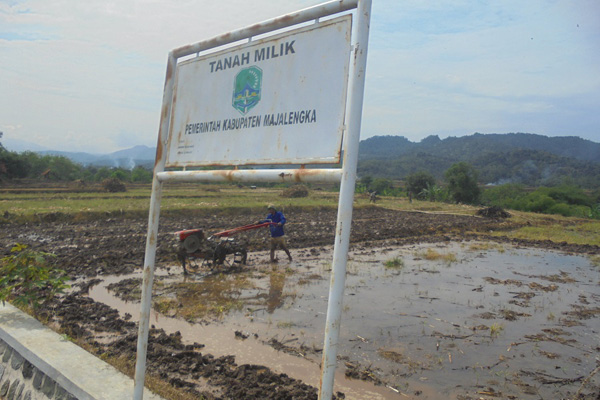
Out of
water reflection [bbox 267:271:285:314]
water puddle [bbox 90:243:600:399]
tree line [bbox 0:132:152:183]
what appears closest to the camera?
water puddle [bbox 90:243:600:399]

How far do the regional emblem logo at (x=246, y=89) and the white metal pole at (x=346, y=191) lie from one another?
671 millimetres

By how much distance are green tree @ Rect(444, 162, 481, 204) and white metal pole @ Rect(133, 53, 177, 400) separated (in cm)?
4806

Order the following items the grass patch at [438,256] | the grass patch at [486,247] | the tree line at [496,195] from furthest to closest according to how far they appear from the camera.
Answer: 1. the tree line at [496,195]
2. the grass patch at [486,247]
3. the grass patch at [438,256]

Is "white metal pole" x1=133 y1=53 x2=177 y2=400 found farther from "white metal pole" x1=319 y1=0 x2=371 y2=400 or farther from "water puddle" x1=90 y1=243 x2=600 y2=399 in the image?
"water puddle" x1=90 y1=243 x2=600 y2=399

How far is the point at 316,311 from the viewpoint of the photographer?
7453mm

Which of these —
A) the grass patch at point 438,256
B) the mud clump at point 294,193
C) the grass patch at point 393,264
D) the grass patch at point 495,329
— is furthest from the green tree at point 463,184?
the grass patch at point 495,329

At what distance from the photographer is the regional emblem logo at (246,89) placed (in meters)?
2.47

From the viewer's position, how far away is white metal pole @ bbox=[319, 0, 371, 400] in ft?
6.37

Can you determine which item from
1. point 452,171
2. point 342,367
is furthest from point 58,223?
point 452,171

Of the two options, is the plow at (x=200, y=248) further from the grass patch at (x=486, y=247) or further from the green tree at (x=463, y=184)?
the green tree at (x=463, y=184)

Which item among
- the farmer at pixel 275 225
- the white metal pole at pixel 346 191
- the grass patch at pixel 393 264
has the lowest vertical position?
the grass patch at pixel 393 264

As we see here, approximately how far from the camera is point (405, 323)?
276 inches

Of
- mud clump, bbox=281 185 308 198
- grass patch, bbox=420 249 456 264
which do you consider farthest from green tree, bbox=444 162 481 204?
grass patch, bbox=420 249 456 264

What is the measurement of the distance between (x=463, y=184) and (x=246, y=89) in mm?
48897
